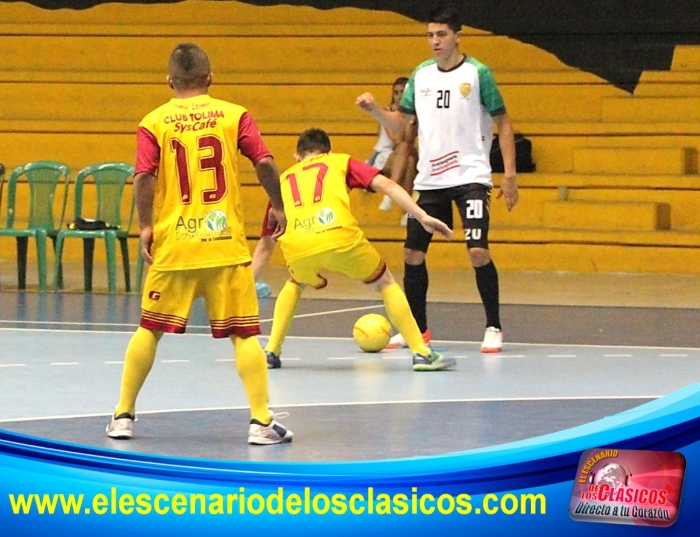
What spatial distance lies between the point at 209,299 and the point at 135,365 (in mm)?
385

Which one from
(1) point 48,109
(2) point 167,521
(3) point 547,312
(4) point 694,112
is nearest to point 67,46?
(1) point 48,109

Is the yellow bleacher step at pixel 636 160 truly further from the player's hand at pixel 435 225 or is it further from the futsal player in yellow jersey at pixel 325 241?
the player's hand at pixel 435 225

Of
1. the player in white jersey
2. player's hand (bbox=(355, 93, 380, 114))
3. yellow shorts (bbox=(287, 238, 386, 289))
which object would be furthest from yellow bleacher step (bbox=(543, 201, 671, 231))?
yellow shorts (bbox=(287, 238, 386, 289))

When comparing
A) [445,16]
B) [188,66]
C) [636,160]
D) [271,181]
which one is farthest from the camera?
[636,160]

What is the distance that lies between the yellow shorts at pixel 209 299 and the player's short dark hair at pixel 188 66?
0.72 m

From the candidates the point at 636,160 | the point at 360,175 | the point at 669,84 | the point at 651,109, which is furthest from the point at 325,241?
the point at 669,84

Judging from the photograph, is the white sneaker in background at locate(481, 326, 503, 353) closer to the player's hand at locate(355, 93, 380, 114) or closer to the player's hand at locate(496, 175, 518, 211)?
the player's hand at locate(496, 175, 518, 211)

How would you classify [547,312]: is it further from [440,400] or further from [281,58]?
[281,58]

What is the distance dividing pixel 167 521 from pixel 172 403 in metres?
4.11

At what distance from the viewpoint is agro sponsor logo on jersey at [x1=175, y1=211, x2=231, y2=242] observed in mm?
5660

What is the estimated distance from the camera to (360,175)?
24.9 feet

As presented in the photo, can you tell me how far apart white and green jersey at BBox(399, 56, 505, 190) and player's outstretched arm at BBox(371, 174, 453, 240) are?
1.50 meters

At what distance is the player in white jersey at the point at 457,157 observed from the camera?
8.77 meters

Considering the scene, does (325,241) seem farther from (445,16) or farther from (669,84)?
(669,84)
